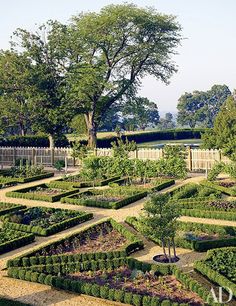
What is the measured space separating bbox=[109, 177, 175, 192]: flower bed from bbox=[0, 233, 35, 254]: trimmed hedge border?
1106 cm

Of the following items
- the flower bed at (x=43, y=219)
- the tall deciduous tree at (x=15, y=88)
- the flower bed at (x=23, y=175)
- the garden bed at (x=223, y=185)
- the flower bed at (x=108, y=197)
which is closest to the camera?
the flower bed at (x=43, y=219)

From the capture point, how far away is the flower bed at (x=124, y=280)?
11844 millimetres

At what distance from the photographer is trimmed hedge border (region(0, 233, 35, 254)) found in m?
17.1

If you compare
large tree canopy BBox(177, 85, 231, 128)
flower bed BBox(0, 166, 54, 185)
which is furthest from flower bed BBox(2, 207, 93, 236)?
large tree canopy BBox(177, 85, 231, 128)

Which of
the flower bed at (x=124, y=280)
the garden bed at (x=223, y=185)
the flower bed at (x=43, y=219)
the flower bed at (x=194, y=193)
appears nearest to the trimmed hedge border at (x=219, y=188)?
the garden bed at (x=223, y=185)

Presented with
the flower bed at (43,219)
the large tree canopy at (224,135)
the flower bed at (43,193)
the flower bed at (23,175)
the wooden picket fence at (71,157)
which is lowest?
the flower bed at (43,219)

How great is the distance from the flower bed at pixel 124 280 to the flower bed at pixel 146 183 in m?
13.3

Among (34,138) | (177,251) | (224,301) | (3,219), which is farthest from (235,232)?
(34,138)

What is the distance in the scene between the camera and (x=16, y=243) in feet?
57.8

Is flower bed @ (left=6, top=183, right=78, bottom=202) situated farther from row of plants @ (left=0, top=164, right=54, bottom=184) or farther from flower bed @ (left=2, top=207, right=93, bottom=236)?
row of plants @ (left=0, top=164, right=54, bottom=184)

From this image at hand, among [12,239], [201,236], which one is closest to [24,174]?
[12,239]

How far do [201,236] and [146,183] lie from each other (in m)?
12.4

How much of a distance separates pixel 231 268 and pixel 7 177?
24.4 meters

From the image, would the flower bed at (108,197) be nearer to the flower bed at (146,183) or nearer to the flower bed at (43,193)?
the flower bed at (43,193)
